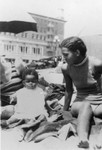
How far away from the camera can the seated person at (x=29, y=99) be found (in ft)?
10.4

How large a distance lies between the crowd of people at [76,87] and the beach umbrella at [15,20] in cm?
31

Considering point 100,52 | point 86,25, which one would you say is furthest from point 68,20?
point 100,52

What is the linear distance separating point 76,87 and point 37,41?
53 cm

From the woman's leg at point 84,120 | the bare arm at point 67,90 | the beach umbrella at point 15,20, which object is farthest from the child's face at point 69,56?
the beach umbrella at point 15,20

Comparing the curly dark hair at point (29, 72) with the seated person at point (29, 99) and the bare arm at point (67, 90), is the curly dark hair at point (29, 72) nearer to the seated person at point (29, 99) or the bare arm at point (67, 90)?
the seated person at point (29, 99)

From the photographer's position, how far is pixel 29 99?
3.24 metres

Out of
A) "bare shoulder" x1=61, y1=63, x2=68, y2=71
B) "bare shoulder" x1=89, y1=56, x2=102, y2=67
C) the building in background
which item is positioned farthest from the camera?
the building in background

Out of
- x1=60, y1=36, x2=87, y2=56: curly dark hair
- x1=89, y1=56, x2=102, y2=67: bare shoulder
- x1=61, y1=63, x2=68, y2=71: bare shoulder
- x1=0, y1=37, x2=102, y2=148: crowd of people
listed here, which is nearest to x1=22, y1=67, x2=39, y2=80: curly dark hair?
x1=0, y1=37, x2=102, y2=148: crowd of people

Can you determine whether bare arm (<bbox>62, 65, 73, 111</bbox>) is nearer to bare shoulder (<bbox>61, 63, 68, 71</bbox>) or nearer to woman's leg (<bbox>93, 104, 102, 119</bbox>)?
bare shoulder (<bbox>61, 63, 68, 71</bbox>)

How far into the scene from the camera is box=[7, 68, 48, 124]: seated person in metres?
3.17

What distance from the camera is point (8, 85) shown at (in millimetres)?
3316

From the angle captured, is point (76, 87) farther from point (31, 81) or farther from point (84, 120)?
point (31, 81)

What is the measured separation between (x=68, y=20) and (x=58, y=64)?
13.7 inches

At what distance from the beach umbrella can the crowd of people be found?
12.2 inches
